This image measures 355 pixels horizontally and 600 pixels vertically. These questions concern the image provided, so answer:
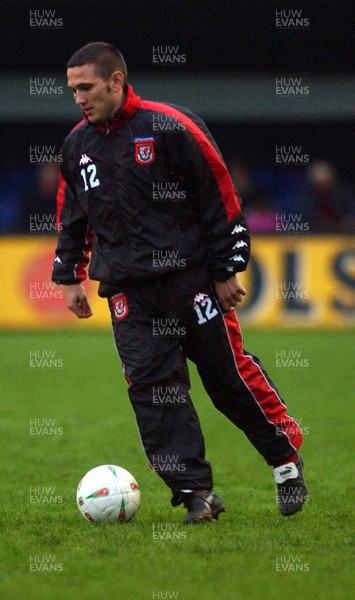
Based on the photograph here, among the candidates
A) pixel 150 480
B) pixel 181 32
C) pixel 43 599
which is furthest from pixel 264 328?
pixel 43 599

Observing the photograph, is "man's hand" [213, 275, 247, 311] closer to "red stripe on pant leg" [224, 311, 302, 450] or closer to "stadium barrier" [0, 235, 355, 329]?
"red stripe on pant leg" [224, 311, 302, 450]

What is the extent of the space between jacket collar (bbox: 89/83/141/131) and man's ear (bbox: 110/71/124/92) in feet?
0.24

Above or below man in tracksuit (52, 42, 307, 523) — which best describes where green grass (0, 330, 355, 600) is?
below

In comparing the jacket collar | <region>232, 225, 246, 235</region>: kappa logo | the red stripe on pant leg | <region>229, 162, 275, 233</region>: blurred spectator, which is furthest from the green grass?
<region>229, 162, 275, 233</region>: blurred spectator

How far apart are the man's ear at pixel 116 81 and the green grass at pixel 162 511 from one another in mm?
2026

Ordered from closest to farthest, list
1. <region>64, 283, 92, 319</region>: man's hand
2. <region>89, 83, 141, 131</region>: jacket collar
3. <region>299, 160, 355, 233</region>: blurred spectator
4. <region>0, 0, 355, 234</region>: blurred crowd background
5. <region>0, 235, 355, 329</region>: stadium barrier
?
<region>89, 83, 141, 131</region>: jacket collar → <region>64, 283, 92, 319</region>: man's hand → <region>0, 235, 355, 329</region>: stadium barrier → <region>299, 160, 355, 233</region>: blurred spectator → <region>0, 0, 355, 234</region>: blurred crowd background

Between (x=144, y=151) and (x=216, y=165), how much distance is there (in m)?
0.34

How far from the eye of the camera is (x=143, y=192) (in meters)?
5.75

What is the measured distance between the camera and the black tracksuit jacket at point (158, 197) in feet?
18.8

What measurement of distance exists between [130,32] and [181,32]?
2.81 feet

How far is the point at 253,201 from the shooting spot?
2152 cm

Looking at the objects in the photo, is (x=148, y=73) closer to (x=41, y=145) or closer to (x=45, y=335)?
(x=41, y=145)

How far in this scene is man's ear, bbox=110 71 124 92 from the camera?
18.9ft

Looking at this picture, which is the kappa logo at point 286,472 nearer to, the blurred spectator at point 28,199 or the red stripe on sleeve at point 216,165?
the red stripe on sleeve at point 216,165
